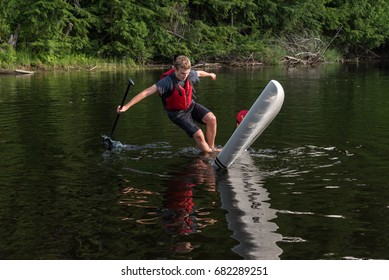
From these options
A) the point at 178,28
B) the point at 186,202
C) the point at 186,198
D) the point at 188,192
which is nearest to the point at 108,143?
the point at 188,192

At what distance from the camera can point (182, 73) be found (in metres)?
9.63

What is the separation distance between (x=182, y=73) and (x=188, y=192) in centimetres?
270

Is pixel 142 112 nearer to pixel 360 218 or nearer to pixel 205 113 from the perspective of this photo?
pixel 205 113

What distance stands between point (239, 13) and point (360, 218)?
141ft

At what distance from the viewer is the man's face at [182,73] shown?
31.4 ft

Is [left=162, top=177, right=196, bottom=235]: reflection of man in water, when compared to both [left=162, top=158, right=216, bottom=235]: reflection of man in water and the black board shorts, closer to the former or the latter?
[left=162, top=158, right=216, bottom=235]: reflection of man in water

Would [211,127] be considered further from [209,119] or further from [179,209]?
[179,209]

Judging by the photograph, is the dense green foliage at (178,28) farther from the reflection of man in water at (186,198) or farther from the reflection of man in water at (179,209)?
the reflection of man in water at (179,209)

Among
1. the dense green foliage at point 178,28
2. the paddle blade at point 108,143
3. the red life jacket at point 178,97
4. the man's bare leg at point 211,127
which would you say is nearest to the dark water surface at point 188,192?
the paddle blade at point 108,143

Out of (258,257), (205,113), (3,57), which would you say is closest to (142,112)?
(205,113)

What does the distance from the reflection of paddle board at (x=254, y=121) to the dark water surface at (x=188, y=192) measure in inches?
8.4

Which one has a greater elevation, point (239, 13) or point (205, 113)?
point (239, 13)

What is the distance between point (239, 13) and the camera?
47938mm
